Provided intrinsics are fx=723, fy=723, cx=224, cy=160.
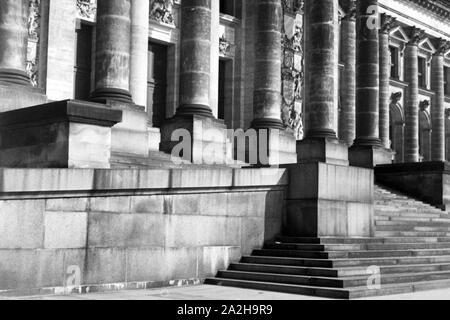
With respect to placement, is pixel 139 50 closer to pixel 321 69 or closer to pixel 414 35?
pixel 321 69

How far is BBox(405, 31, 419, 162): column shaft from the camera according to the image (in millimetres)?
43531

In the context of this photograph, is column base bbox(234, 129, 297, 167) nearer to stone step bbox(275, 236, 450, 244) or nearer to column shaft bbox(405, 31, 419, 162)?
stone step bbox(275, 236, 450, 244)

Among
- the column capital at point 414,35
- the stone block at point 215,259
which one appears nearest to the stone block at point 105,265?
the stone block at point 215,259

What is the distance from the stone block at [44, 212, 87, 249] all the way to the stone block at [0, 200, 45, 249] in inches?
4.9

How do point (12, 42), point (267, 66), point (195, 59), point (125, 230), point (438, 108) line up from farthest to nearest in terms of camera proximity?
point (438, 108) < point (267, 66) < point (195, 59) < point (12, 42) < point (125, 230)

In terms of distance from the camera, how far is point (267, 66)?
84.5 ft

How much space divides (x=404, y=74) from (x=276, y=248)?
104 feet

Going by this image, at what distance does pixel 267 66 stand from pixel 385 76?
16575mm

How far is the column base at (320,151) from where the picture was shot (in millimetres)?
26578

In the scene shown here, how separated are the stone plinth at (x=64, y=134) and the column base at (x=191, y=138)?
7297 mm

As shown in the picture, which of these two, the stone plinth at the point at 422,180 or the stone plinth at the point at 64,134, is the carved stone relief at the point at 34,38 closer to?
the stone plinth at the point at 64,134

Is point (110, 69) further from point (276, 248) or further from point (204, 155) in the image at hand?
point (276, 248)

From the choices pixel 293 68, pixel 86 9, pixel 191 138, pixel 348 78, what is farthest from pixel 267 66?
pixel 348 78

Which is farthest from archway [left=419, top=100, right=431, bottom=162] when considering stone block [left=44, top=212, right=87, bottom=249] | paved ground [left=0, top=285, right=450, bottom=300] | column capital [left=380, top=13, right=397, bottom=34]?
stone block [left=44, top=212, right=87, bottom=249]
